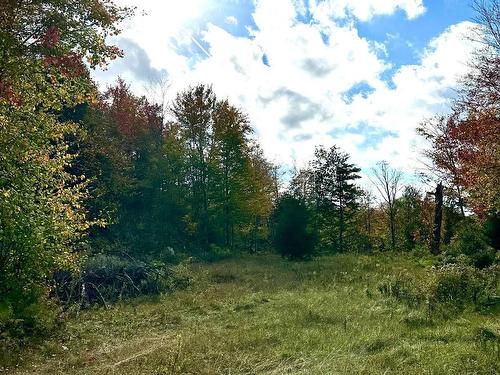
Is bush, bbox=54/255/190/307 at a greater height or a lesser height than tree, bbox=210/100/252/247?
lesser

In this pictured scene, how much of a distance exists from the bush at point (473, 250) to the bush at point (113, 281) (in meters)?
12.6

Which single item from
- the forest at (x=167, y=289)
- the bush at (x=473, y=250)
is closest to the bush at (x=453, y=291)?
the forest at (x=167, y=289)

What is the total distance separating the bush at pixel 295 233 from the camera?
92.2 feet

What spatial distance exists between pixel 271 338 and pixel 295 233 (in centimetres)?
1932

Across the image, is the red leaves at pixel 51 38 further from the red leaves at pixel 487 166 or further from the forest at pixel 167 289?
the red leaves at pixel 487 166

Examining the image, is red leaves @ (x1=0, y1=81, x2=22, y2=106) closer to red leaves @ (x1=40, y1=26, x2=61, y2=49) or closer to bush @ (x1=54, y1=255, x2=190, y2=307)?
red leaves @ (x1=40, y1=26, x2=61, y2=49)

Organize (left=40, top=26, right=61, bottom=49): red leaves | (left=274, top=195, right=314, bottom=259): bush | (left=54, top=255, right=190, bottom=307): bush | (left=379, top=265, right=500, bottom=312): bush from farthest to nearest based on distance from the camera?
(left=274, top=195, right=314, bottom=259): bush
(left=54, top=255, right=190, bottom=307): bush
(left=379, top=265, right=500, bottom=312): bush
(left=40, top=26, right=61, bottom=49): red leaves

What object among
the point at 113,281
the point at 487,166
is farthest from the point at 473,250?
the point at 113,281

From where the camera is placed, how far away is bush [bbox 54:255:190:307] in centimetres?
1436

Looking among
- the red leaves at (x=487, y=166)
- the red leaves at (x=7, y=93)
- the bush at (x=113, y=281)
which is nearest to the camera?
the red leaves at (x=7, y=93)

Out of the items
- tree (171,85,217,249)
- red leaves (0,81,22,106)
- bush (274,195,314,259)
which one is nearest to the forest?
red leaves (0,81,22,106)

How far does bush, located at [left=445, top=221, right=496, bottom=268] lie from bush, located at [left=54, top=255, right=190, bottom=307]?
12601mm

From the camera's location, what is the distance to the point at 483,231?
19.8m

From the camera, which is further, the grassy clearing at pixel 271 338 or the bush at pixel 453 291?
the bush at pixel 453 291
